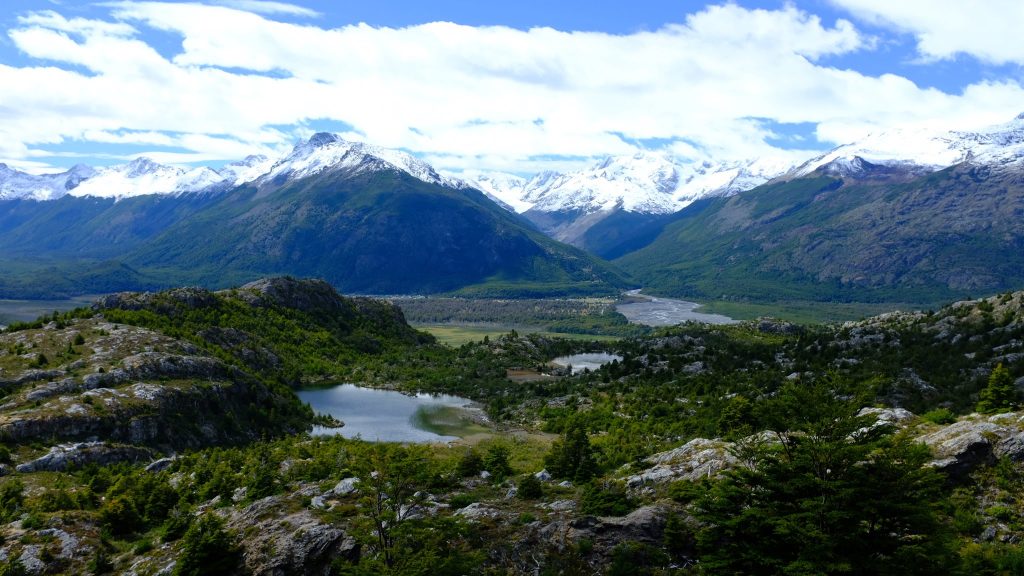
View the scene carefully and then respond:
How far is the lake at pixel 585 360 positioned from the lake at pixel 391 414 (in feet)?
138

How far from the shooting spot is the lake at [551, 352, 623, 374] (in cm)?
16362

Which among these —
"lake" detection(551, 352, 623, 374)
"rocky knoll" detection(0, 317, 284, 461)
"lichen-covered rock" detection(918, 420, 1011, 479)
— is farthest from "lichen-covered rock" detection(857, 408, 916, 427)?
"lake" detection(551, 352, 623, 374)

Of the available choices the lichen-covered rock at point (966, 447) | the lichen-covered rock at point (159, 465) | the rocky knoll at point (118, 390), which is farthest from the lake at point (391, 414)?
the lichen-covered rock at point (966, 447)

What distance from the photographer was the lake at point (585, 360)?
16362cm

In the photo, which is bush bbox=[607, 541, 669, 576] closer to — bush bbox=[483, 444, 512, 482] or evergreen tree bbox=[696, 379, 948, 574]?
evergreen tree bbox=[696, 379, 948, 574]

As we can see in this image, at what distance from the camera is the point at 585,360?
175625mm

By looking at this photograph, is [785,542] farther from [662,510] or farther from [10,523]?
[10,523]

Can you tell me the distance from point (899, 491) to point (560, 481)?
23.4m

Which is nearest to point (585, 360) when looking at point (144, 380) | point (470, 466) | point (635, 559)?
point (144, 380)

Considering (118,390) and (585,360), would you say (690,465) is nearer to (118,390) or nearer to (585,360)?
(118,390)

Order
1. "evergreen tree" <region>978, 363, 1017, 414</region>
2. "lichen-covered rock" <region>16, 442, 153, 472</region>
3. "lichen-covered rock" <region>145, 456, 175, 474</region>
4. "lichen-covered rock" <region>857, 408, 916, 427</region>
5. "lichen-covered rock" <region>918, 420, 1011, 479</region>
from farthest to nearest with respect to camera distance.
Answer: "lichen-covered rock" <region>145, 456, 175, 474</region>
"lichen-covered rock" <region>16, 442, 153, 472</region>
"lichen-covered rock" <region>857, 408, 916, 427</region>
"evergreen tree" <region>978, 363, 1017, 414</region>
"lichen-covered rock" <region>918, 420, 1011, 479</region>

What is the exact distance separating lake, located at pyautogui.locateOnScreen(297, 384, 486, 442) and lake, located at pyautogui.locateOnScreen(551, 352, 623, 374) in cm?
4198

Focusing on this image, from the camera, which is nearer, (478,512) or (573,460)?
(478,512)

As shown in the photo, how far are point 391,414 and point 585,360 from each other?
243ft
